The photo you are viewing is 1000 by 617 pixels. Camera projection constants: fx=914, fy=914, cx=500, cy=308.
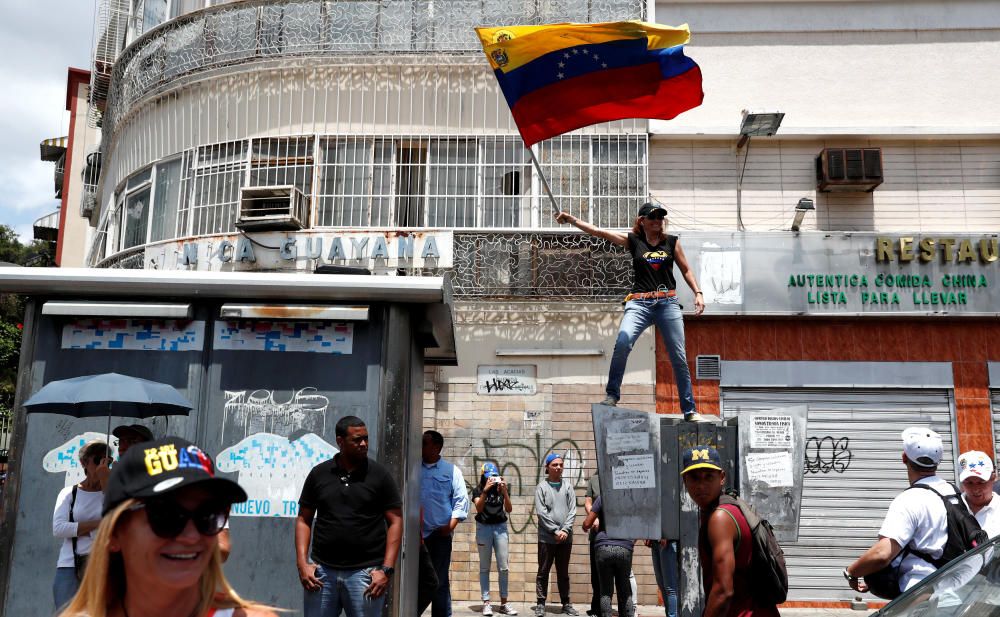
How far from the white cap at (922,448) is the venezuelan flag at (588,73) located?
4.42m

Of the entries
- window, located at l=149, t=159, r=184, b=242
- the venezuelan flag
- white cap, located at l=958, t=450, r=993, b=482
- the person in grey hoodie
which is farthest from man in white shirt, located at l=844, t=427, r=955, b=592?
window, located at l=149, t=159, r=184, b=242

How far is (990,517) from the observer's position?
5.17 m

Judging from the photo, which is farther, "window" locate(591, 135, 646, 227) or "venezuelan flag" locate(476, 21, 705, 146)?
→ "window" locate(591, 135, 646, 227)

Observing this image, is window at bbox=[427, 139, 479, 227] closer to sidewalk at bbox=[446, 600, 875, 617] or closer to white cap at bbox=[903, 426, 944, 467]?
sidewalk at bbox=[446, 600, 875, 617]

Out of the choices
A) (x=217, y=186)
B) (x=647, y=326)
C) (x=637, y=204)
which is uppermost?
(x=217, y=186)

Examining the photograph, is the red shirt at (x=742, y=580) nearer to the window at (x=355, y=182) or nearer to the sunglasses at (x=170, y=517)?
the sunglasses at (x=170, y=517)

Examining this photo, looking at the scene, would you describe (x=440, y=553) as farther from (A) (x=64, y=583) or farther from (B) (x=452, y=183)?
(B) (x=452, y=183)

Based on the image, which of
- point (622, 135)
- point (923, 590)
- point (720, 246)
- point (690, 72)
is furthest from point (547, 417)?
point (923, 590)

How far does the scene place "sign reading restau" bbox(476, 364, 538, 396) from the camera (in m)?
12.0

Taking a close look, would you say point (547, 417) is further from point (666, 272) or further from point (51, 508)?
point (51, 508)

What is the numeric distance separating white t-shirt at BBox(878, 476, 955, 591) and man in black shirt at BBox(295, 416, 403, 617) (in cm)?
283

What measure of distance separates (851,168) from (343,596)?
9506 millimetres

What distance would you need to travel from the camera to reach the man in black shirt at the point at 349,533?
217 inches

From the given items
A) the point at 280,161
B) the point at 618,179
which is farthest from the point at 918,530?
the point at 280,161
